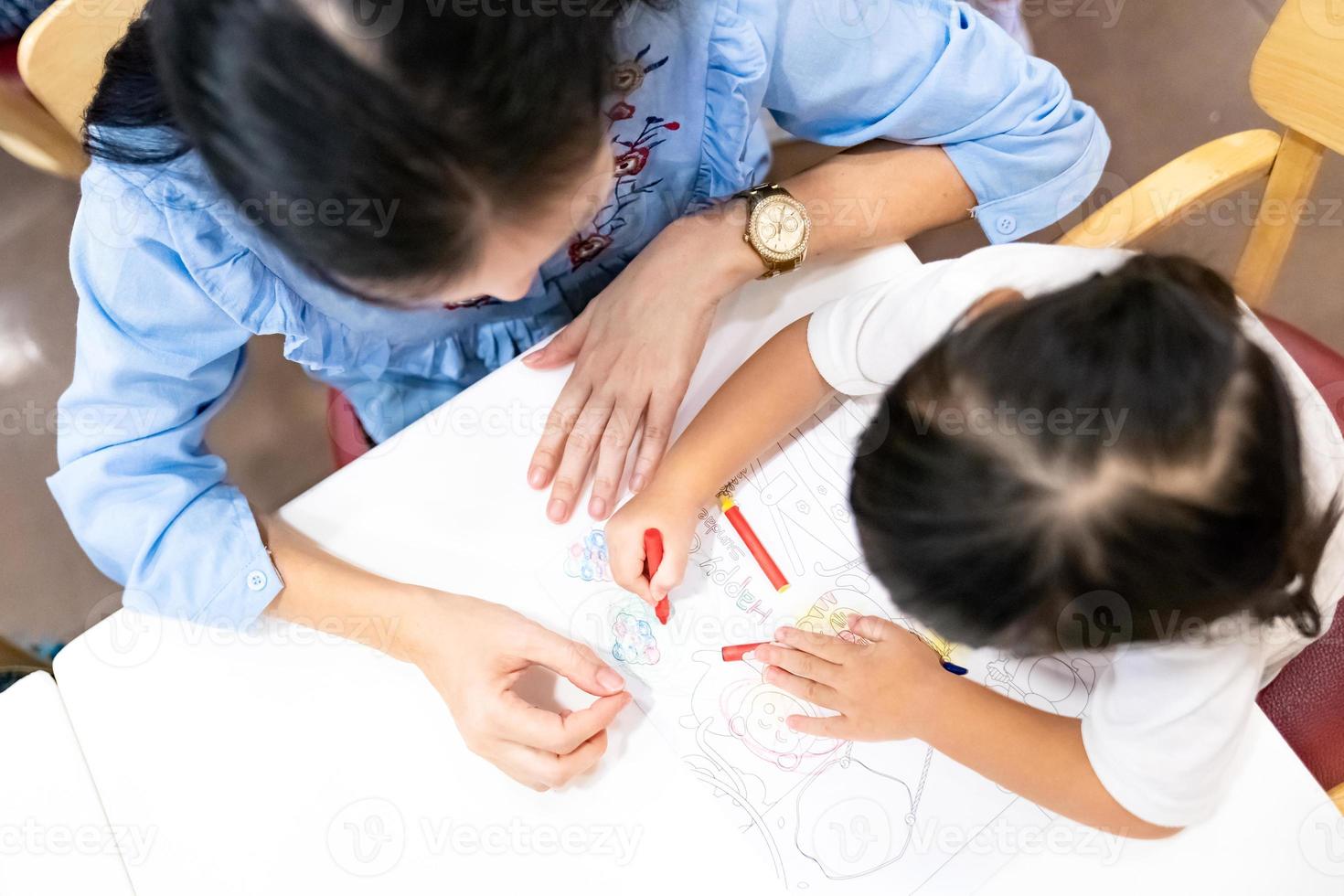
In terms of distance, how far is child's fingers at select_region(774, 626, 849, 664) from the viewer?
68 centimetres

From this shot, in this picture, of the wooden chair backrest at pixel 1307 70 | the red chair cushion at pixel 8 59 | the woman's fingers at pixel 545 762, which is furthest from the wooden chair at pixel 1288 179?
the red chair cushion at pixel 8 59

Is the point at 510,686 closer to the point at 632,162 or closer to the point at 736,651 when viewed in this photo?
the point at 736,651

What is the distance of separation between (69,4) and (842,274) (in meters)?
0.64

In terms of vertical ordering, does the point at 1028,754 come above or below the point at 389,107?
below

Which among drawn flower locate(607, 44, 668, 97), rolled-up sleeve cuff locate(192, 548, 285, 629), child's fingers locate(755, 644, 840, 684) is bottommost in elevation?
child's fingers locate(755, 644, 840, 684)

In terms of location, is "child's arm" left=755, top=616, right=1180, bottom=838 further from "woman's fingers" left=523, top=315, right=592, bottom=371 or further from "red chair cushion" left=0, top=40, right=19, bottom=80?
"red chair cushion" left=0, top=40, right=19, bottom=80

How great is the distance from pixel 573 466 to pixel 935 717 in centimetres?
31

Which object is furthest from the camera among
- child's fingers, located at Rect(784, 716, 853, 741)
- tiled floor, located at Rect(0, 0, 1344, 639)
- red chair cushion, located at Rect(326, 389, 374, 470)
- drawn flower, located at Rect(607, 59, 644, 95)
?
tiled floor, located at Rect(0, 0, 1344, 639)

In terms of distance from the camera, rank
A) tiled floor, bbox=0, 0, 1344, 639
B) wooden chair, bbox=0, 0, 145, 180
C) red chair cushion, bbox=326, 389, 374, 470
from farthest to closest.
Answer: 1. tiled floor, bbox=0, 0, 1344, 639
2. red chair cushion, bbox=326, 389, 374, 470
3. wooden chair, bbox=0, 0, 145, 180

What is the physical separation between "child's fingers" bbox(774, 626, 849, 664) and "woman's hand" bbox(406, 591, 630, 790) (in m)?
0.12

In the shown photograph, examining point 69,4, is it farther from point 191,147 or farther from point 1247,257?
point 1247,257

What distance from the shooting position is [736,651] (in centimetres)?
70

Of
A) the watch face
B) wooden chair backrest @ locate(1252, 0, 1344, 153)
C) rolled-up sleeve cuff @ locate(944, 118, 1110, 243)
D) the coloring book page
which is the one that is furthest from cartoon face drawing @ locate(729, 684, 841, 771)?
wooden chair backrest @ locate(1252, 0, 1344, 153)

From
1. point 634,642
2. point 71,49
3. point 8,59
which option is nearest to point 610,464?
point 634,642
